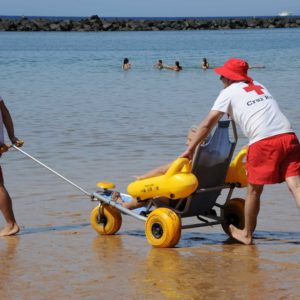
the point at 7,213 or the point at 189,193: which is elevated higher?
the point at 189,193

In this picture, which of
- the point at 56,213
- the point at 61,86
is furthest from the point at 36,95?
the point at 56,213

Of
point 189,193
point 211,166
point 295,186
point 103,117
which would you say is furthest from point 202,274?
point 103,117

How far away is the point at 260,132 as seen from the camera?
656 centimetres

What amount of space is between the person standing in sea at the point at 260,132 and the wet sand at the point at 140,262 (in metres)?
0.62

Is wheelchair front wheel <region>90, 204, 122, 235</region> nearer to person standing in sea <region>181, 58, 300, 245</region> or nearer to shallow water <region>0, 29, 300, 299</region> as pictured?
shallow water <region>0, 29, 300, 299</region>

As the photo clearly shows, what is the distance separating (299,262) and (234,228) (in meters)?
0.91

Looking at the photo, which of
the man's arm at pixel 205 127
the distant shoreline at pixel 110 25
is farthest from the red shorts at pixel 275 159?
the distant shoreline at pixel 110 25

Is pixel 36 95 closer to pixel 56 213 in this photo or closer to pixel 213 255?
pixel 56 213

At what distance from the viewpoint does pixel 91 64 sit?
41.6m

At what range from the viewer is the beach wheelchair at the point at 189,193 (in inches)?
268

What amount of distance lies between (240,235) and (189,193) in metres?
0.64

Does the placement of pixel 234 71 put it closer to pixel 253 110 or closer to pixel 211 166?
pixel 253 110

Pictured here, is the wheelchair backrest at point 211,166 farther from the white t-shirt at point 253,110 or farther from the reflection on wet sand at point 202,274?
the reflection on wet sand at point 202,274

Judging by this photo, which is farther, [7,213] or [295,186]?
[7,213]
